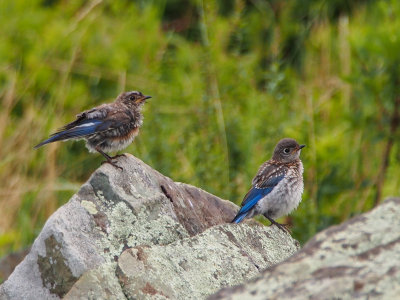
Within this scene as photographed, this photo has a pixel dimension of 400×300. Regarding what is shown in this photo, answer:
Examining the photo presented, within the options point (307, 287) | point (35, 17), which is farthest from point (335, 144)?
point (307, 287)

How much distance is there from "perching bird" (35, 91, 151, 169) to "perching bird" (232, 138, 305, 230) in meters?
1.12

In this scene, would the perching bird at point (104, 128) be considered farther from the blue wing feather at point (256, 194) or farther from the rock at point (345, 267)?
the rock at point (345, 267)

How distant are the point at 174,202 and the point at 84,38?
6871 millimetres

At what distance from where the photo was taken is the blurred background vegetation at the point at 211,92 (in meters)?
9.98

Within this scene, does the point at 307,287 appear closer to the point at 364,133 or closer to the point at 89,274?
the point at 89,274

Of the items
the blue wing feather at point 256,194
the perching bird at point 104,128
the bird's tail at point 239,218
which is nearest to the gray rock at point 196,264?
the bird's tail at point 239,218

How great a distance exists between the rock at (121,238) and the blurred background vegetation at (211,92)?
3132mm

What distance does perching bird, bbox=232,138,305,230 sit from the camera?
7.87 meters

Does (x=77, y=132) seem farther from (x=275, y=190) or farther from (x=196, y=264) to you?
(x=196, y=264)

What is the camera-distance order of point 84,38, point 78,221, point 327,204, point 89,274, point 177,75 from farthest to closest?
point 84,38 → point 177,75 → point 327,204 → point 78,221 → point 89,274

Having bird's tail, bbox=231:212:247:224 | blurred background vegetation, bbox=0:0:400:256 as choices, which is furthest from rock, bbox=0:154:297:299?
blurred background vegetation, bbox=0:0:400:256

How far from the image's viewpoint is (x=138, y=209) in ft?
18.9

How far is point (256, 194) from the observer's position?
25.9 feet

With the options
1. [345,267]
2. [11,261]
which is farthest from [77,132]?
[345,267]
